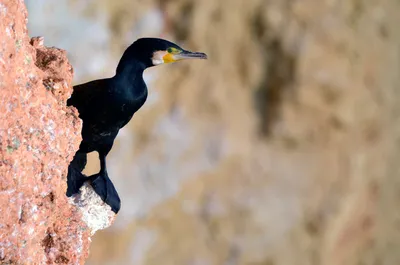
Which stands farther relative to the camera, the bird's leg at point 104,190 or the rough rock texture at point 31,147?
the bird's leg at point 104,190

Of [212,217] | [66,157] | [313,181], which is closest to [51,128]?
[66,157]

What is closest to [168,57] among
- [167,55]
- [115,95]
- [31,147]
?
[167,55]

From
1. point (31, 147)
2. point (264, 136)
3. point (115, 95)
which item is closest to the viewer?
point (31, 147)

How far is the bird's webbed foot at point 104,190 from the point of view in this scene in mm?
1431

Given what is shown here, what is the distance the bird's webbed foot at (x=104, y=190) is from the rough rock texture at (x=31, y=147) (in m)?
0.22

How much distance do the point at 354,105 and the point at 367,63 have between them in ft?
0.84

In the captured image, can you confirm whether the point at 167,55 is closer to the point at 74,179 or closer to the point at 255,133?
the point at 74,179

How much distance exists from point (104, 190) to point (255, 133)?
2.52 metres

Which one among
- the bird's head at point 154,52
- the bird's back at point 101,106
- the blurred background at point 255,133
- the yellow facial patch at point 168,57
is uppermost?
the blurred background at point 255,133

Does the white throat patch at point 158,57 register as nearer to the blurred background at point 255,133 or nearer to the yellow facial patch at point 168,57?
the yellow facial patch at point 168,57

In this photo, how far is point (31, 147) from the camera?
42.1 inches

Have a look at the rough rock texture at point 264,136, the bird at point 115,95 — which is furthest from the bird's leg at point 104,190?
the rough rock texture at point 264,136

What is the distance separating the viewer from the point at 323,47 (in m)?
3.75

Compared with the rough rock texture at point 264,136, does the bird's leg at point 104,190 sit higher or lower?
lower
